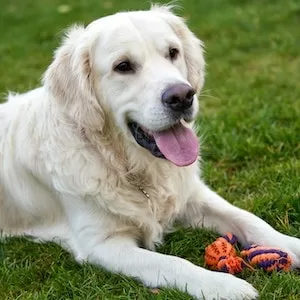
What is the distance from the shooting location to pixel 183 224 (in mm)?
3975

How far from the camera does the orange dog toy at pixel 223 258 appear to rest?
3330 mm

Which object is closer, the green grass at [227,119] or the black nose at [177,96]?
the black nose at [177,96]

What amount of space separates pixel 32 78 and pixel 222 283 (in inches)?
185

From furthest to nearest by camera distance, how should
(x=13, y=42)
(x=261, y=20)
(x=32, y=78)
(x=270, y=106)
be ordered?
(x=13, y=42), (x=261, y=20), (x=32, y=78), (x=270, y=106)

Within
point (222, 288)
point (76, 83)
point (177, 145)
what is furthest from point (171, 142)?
point (222, 288)

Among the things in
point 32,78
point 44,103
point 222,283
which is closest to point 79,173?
point 44,103

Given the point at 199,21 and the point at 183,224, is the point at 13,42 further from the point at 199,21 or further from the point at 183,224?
the point at 183,224

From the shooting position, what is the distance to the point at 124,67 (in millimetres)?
3486

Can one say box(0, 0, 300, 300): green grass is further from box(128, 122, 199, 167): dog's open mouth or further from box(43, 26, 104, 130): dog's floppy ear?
box(43, 26, 104, 130): dog's floppy ear

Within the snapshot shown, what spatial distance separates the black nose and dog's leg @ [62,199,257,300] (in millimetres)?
701

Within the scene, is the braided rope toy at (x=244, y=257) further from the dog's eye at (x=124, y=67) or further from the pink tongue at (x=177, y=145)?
the dog's eye at (x=124, y=67)

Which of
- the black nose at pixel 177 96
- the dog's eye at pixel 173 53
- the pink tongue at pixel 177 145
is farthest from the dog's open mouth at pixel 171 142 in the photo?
the dog's eye at pixel 173 53

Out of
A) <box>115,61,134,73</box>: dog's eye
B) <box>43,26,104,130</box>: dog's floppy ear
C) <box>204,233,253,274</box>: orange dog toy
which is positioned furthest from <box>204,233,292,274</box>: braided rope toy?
<box>115,61,134,73</box>: dog's eye

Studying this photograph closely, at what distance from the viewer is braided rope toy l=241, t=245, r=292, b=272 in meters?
3.30
